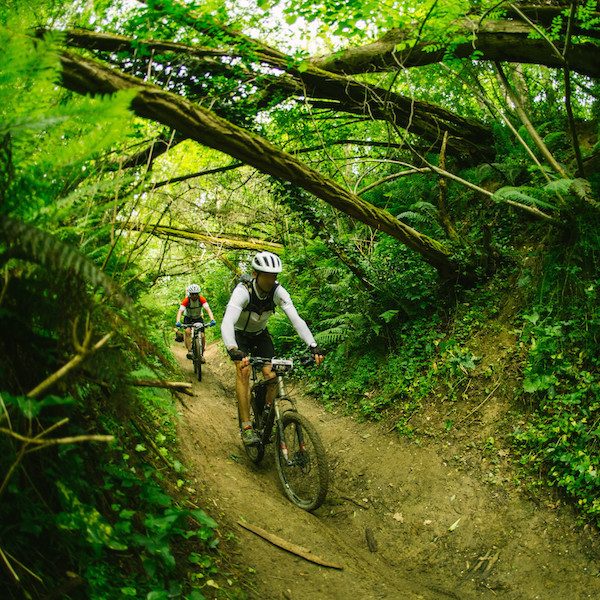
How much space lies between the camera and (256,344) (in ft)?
21.7

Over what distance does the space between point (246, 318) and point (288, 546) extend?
2926 millimetres

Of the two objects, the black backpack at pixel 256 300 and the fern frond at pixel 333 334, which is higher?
the black backpack at pixel 256 300

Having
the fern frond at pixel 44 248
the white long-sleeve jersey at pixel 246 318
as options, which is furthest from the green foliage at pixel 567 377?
the fern frond at pixel 44 248

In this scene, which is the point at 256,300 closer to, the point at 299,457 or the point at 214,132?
the point at 299,457

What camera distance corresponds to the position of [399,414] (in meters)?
6.93

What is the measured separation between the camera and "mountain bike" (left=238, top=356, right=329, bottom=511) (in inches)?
212

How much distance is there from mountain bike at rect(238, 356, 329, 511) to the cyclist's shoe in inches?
2.5

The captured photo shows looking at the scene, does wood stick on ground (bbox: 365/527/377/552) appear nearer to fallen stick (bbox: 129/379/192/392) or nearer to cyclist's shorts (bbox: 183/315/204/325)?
fallen stick (bbox: 129/379/192/392)

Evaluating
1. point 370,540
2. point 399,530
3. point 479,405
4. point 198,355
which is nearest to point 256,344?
point 370,540

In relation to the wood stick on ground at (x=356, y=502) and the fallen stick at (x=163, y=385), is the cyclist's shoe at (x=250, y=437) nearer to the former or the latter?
the wood stick on ground at (x=356, y=502)

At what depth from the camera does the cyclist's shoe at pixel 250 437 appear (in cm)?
609

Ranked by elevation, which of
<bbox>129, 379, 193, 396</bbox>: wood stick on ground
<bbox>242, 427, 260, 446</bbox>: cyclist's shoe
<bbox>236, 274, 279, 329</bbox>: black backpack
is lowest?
<bbox>242, 427, 260, 446</bbox>: cyclist's shoe

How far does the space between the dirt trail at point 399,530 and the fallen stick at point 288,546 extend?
0.25 feet

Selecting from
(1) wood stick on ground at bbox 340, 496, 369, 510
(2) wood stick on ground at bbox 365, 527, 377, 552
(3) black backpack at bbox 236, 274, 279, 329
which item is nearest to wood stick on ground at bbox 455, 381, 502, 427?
(1) wood stick on ground at bbox 340, 496, 369, 510
